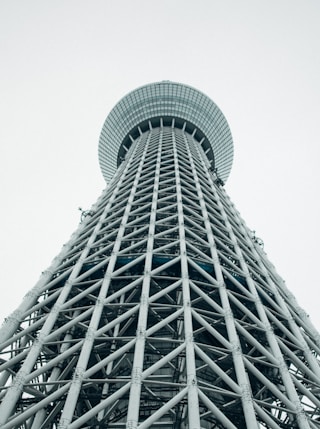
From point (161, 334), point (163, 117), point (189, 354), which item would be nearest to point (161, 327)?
point (189, 354)

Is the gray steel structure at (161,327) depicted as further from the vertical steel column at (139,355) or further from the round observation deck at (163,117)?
the round observation deck at (163,117)

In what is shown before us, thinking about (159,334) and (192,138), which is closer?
(159,334)

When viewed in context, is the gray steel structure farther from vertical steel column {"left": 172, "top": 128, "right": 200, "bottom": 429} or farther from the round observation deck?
the round observation deck

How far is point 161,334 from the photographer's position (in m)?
21.1

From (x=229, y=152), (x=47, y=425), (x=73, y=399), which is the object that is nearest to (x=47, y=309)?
(x=47, y=425)

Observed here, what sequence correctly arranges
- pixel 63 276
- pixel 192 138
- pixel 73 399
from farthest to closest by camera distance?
pixel 192 138
pixel 63 276
pixel 73 399

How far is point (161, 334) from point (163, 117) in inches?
1761

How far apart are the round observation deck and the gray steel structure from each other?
57.4ft

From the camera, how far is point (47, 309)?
2217cm

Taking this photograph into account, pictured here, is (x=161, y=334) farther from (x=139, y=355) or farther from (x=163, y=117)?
(x=163, y=117)

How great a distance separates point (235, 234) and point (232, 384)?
56.7ft

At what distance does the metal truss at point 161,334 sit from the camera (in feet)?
47.3

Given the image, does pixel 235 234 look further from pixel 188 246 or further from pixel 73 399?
pixel 73 399

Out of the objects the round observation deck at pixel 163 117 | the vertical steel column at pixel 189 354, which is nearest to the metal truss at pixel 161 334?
the vertical steel column at pixel 189 354
